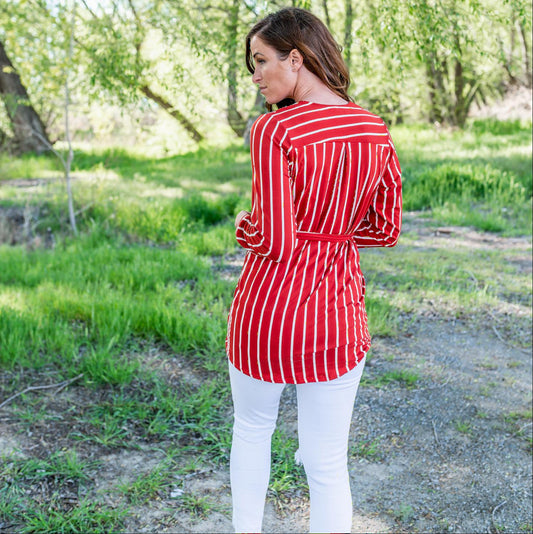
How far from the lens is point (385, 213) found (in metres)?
2.01

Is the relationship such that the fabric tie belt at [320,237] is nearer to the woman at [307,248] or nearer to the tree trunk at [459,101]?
the woman at [307,248]

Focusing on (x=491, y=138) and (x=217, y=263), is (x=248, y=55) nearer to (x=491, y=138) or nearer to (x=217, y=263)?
(x=217, y=263)

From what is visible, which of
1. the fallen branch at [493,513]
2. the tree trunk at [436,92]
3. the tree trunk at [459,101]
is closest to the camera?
the fallen branch at [493,513]

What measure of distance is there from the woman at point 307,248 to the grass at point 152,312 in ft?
3.45

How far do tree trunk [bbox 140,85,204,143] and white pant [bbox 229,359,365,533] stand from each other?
14207 mm

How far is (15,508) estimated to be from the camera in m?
2.68

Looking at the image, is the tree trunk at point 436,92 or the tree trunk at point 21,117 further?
the tree trunk at point 436,92

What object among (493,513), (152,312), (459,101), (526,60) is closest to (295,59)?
(493,513)

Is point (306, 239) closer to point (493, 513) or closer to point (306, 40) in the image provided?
point (306, 40)

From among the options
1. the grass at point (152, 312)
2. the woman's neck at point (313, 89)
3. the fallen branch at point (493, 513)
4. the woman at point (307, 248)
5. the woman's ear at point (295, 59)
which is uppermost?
the woman's ear at point (295, 59)

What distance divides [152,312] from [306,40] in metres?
2.95

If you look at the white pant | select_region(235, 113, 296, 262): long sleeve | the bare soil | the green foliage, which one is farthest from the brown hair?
the green foliage

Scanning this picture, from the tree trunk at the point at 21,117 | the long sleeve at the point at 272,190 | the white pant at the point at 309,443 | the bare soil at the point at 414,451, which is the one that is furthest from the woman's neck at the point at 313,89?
the tree trunk at the point at 21,117

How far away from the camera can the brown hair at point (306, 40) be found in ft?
5.65
